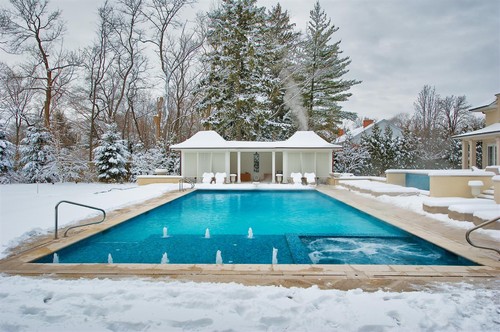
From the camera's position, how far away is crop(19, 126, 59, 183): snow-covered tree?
660 inches

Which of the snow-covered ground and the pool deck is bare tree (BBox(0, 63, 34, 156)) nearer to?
the pool deck

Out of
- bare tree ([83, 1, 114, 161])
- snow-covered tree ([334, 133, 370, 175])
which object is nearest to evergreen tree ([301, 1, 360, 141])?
snow-covered tree ([334, 133, 370, 175])

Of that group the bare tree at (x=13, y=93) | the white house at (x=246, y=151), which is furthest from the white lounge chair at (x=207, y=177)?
the bare tree at (x=13, y=93)

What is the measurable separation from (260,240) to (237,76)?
60.3ft

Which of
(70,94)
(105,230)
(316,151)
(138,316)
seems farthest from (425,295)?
(70,94)

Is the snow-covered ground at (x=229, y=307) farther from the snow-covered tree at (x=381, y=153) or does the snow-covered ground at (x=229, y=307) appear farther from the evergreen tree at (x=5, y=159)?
the snow-covered tree at (x=381, y=153)

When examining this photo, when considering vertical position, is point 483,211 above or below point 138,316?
above

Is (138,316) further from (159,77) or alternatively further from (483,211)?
(159,77)

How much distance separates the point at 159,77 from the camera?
2445 centimetres

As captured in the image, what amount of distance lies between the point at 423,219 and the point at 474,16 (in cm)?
901

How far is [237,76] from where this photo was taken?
22281 millimetres

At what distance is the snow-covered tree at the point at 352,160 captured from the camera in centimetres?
2214

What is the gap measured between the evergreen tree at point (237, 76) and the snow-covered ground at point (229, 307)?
19546 mm

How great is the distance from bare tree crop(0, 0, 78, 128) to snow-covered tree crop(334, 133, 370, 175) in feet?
67.1
